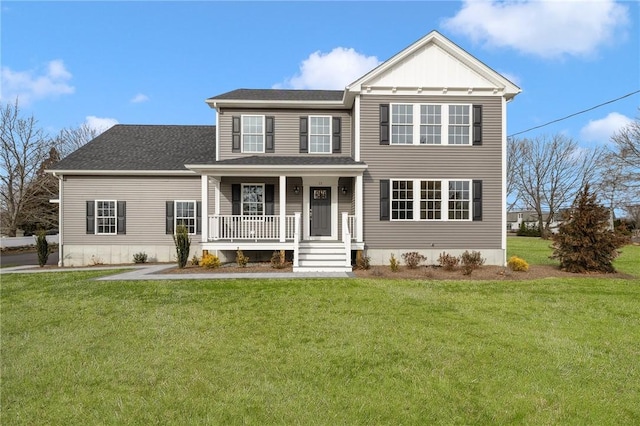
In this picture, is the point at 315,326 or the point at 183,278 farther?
the point at 183,278

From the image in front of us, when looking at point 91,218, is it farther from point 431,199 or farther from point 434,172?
point 434,172

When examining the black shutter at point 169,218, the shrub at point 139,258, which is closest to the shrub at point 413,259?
the black shutter at point 169,218

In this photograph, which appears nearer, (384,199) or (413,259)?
(413,259)

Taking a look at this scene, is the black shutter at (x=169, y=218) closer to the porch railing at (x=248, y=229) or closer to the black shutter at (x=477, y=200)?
the porch railing at (x=248, y=229)

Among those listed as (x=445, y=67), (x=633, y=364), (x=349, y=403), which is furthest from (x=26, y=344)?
(x=445, y=67)

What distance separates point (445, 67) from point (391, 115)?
2709 millimetres

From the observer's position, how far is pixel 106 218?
15672mm

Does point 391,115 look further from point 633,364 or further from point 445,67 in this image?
point 633,364

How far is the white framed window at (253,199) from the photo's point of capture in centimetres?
1477

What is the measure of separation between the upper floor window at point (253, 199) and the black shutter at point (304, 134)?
94.1 inches

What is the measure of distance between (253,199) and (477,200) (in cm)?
877

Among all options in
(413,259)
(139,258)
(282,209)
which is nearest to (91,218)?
(139,258)

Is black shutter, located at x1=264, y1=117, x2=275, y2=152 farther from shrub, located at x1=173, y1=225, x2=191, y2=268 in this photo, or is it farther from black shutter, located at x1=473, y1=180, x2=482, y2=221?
black shutter, located at x1=473, y1=180, x2=482, y2=221

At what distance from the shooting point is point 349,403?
3.66 metres
